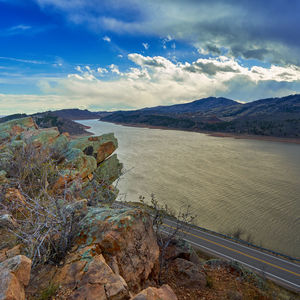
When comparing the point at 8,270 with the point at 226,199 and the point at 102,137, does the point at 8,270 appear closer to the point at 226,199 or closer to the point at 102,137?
the point at 102,137

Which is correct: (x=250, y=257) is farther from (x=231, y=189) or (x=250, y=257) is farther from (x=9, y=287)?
(x=9, y=287)

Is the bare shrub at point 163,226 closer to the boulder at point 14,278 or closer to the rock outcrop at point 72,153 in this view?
the rock outcrop at point 72,153

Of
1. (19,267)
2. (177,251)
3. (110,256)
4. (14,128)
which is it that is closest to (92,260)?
(110,256)

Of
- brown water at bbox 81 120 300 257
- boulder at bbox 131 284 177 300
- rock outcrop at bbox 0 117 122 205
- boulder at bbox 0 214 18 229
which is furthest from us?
brown water at bbox 81 120 300 257

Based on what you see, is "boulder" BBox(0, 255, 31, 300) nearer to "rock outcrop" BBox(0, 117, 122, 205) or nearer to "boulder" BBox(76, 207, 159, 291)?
"boulder" BBox(76, 207, 159, 291)

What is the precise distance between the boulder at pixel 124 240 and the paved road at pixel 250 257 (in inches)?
360

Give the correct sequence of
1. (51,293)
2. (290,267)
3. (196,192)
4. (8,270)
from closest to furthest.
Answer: (8,270) → (51,293) → (290,267) → (196,192)

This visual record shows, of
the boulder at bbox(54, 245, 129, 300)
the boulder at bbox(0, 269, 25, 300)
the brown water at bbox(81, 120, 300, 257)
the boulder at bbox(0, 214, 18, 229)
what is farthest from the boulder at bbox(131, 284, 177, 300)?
the brown water at bbox(81, 120, 300, 257)

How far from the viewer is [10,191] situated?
29.3 ft

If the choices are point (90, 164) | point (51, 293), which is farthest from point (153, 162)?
point (51, 293)

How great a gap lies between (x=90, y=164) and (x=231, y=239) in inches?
687

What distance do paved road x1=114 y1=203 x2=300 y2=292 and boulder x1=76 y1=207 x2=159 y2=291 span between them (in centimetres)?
913

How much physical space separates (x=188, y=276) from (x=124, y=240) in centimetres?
431

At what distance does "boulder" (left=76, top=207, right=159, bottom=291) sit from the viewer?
217 inches
